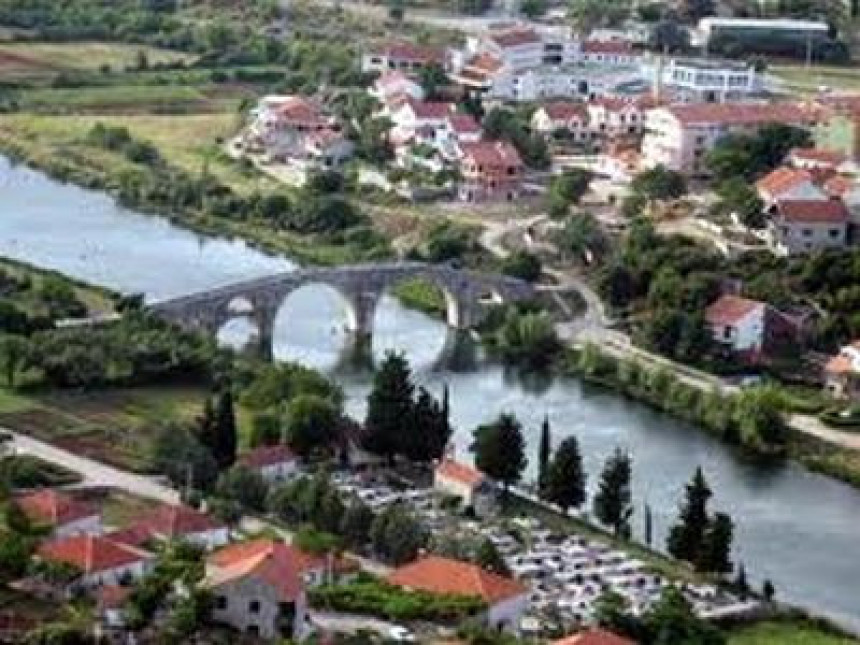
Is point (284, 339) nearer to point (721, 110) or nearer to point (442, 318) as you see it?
point (442, 318)

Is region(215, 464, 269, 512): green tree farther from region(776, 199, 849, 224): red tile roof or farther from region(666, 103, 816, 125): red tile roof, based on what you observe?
region(666, 103, 816, 125): red tile roof

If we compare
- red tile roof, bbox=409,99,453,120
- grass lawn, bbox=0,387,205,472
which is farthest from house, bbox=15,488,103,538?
red tile roof, bbox=409,99,453,120

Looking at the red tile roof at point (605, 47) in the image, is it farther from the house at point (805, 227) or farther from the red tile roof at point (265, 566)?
the red tile roof at point (265, 566)

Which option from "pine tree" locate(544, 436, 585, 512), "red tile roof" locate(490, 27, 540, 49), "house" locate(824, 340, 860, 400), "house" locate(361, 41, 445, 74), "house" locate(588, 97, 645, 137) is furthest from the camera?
"house" locate(361, 41, 445, 74)

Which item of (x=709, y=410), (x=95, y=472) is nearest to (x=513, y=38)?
(x=709, y=410)

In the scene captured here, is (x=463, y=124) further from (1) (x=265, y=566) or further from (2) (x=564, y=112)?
(1) (x=265, y=566)

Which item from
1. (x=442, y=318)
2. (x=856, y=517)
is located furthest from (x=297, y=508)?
(x=442, y=318)

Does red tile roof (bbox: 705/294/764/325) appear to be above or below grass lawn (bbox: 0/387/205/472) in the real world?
above
